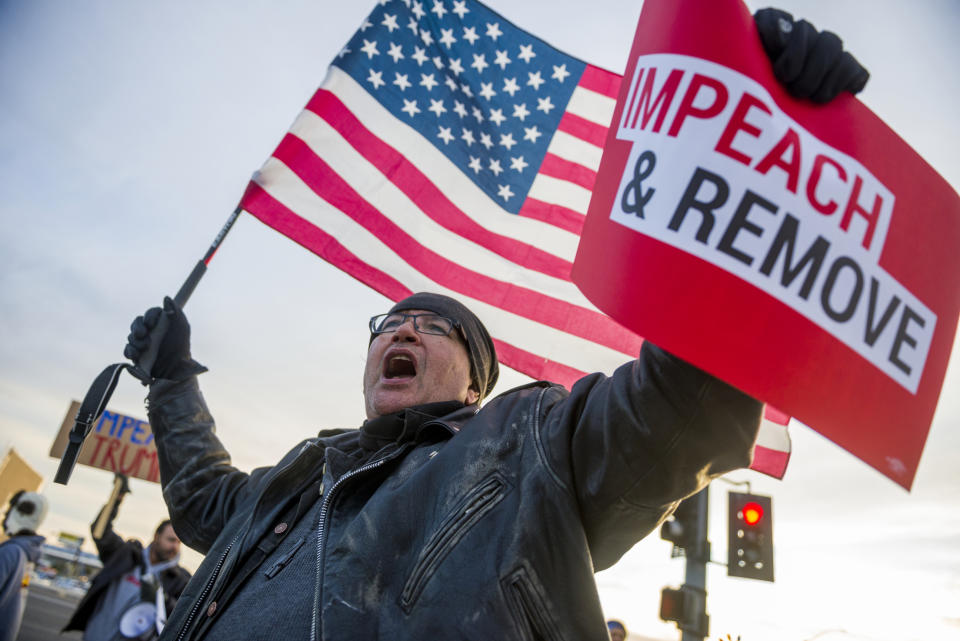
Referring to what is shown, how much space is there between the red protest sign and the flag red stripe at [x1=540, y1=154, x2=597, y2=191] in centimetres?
287

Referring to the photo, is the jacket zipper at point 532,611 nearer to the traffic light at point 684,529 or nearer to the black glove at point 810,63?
the black glove at point 810,63

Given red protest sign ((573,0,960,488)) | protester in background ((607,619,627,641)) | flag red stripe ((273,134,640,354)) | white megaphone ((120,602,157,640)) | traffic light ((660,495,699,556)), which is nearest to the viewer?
red protest sign ((573,0,960,488))

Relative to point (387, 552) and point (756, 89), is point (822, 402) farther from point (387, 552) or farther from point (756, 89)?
point (387, 552)

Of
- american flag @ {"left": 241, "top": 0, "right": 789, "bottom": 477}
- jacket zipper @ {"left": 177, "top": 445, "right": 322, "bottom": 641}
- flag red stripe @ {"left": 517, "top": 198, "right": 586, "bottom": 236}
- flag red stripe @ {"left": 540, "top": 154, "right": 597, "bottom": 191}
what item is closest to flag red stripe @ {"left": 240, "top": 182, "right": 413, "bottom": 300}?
american flag @ {"left": 241, "top": 0, "right": 789, "bottom": 477}

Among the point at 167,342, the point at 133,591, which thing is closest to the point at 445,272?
the point at 167,342

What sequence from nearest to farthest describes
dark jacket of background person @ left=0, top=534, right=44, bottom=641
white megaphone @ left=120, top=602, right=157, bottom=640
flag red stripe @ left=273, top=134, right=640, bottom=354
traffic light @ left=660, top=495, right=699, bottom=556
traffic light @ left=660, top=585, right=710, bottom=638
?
flag red stripe @ left=273, top=134, right=640, bottom=354 < white megaphone @ left=120, top=602, right=157, bottom=640 < dark jacket of background person @ left=0, top=534, right=44, bottom=641 < traffic light @ left=660, top=585, right=710, bottom=638 < traffic light @ left=660, top=495, right=699, bottom=556

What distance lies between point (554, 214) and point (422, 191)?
88 centimetres

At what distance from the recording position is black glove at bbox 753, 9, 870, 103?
1.08 m

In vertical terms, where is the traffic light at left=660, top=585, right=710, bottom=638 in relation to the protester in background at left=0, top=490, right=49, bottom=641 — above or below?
above

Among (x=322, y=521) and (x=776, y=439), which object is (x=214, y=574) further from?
(x=776, y=439)

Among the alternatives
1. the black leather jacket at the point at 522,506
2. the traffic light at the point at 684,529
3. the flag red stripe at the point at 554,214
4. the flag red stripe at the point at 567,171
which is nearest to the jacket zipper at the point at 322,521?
the black leather jacket at the point at 522,506

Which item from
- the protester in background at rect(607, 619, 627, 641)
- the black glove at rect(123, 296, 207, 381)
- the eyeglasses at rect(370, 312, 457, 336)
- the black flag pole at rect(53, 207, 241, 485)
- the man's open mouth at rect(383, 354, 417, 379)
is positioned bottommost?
the protester in background at rect(607, 619, 627, 641)

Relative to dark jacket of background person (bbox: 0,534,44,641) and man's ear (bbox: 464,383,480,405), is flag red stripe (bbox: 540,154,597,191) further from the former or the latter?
dark jacket of background person (bbox: 0,534,44,641)

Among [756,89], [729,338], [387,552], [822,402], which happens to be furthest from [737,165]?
[387,552]
